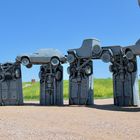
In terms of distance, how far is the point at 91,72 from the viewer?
28.5 metres

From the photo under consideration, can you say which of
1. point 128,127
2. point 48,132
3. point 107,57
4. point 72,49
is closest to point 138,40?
point 107,57

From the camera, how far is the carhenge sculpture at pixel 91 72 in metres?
27.3

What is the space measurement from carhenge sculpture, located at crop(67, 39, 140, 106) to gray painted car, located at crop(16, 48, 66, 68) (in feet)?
3.02

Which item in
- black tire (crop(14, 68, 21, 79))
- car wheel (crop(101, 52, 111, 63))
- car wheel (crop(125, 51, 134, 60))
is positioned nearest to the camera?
car wheel (crop(125, 51, 134, 60))

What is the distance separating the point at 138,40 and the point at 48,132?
41.6 feet

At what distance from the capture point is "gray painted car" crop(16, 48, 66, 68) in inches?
1143

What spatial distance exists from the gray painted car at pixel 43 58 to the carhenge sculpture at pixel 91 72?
922 millimetres

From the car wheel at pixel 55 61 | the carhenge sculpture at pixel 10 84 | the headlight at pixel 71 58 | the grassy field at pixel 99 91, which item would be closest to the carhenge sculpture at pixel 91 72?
the headlight at pixel 71 58

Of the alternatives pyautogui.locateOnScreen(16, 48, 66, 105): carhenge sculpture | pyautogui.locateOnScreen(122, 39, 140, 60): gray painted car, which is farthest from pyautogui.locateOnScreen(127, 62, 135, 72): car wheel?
pyautogui.locateOnScreen(16, 48, 66, 105): carhenge sculpture

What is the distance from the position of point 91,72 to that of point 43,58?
3673 mm

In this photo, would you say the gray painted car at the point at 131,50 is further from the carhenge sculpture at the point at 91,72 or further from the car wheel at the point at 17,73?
the car wheel at the point at 17,73

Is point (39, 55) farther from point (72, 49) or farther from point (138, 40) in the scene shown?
point (138, 40)

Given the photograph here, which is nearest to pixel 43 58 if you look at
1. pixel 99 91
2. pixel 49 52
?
pixel 49 52

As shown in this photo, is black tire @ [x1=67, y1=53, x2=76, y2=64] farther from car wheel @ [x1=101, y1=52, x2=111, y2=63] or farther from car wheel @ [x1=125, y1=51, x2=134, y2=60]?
car wheel @ [x1=125, y1=51, x2=134, y2=60]
